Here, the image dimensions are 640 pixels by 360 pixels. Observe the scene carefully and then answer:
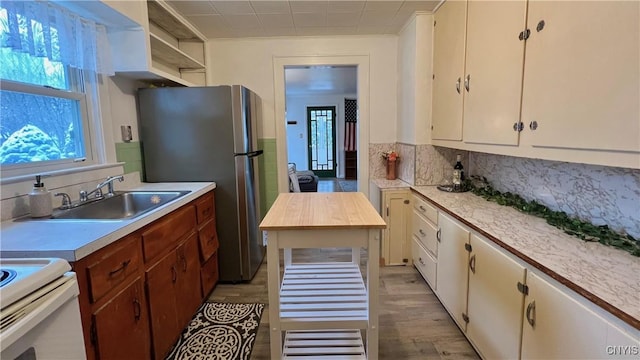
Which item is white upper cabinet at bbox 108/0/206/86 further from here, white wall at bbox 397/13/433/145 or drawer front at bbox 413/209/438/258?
drawer front at bbox 413/209/438/258

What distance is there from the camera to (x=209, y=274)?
2527mm

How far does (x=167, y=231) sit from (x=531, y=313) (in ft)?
6.05

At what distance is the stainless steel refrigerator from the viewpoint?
255 centimetres

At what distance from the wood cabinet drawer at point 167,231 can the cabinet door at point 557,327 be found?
177 cm

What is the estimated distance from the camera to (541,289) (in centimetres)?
125

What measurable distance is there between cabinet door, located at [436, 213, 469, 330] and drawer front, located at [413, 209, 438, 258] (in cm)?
10

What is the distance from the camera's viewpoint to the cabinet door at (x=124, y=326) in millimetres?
1305

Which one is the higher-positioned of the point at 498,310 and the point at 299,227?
the point at 299,227

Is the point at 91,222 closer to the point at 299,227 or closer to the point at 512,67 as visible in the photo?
the point at 299,227

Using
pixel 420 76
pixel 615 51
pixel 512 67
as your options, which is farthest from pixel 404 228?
pixel 615 51

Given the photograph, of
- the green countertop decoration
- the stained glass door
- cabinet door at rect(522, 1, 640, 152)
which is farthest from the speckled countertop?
the stained glass door

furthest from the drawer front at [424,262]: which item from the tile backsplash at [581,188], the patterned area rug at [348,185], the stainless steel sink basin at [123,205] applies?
the patterned area rug at [348,185]

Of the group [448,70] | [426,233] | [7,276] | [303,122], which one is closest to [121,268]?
[7,276]

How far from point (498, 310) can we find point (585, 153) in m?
0.80
